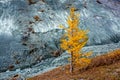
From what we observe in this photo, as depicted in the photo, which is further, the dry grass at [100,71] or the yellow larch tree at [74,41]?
the yellow larch tree at [74,41]

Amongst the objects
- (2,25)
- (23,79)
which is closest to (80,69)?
(23,79)

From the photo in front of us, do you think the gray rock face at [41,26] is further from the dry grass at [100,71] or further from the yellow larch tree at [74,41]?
the yellow larch tree at [74,41]

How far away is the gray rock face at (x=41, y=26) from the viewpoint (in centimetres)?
5953

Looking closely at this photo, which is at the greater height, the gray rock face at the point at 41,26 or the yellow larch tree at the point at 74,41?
the yellow larch tree at the point at 74,41

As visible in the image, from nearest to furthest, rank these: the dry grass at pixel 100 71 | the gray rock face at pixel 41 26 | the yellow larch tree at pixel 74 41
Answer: the dry grass at pixel 100 71 < the yellow larch tree at pixel 74 41 < the gray rock face at pixel 41 26

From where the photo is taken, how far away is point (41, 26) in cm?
6788

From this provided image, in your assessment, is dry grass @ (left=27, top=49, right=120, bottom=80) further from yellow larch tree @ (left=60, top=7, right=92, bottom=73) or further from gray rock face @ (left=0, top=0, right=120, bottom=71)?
gray rock face @ (left=0, top=0, right=120, bottom=71)

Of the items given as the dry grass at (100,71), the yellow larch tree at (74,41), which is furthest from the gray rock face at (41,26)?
the yellow larch tree at (74,41)

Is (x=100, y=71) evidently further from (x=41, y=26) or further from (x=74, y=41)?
(x=41, y=26)

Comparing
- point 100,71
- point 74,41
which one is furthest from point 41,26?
point 100,71

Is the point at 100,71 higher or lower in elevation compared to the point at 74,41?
lower

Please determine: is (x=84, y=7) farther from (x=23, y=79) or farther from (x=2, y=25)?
(x=23, y=79)

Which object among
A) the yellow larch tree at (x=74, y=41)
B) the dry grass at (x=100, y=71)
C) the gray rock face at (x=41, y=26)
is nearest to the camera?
the dry grass at (x=100, y=71)

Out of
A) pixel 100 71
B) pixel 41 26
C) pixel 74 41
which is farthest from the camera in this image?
pixel 41 26
